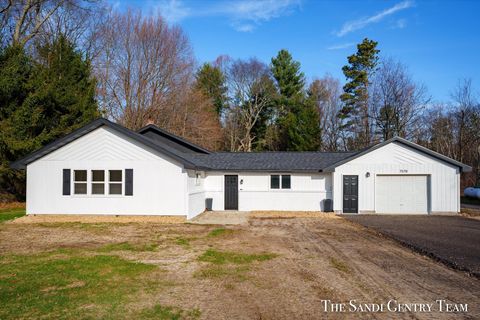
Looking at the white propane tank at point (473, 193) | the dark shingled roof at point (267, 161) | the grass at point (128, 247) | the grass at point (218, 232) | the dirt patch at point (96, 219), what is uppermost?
the dark shingled roof at point (267, 161)

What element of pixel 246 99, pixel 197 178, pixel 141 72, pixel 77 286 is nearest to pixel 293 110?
pixel 246 99

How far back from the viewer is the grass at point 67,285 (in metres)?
4.73

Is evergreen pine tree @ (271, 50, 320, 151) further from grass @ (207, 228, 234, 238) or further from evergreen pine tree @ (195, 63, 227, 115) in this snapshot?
grass @ (207, 228, 234, 238)

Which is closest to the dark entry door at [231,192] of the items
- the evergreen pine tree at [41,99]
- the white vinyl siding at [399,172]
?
the white vinyl siding at [399,172]

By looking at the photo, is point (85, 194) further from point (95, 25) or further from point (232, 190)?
point (95, 25)

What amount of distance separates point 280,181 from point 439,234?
28.1 ft

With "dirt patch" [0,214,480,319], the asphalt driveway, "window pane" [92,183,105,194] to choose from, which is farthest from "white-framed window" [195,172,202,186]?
the asphalt driveway

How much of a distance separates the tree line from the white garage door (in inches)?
612

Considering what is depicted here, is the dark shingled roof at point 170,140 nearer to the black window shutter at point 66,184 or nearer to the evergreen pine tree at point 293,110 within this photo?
the black window shutter at point 66,184

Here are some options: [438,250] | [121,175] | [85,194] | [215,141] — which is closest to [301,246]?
[438,250]

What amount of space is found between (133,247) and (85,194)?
7118 millimetres

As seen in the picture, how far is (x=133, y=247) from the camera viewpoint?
9242 millimetres

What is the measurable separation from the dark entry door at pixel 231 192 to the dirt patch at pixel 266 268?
20.2ft

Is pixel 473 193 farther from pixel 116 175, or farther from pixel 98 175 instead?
pixel 98 175
